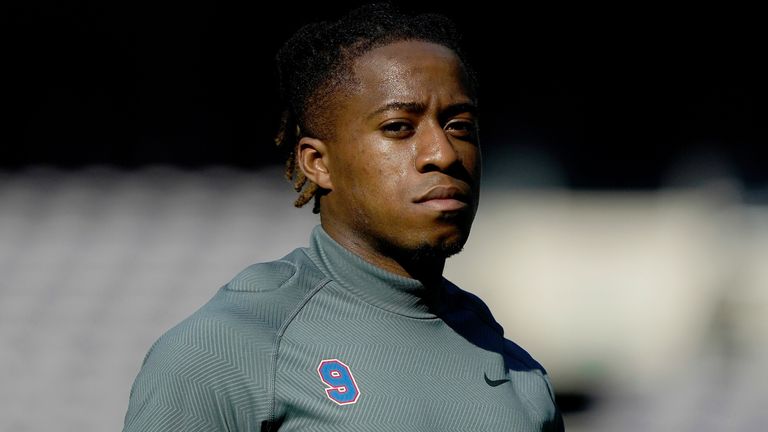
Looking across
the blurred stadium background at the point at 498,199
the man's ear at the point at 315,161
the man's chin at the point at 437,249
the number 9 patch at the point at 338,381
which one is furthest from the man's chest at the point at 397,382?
the blurred stadium background at the point at 498,199

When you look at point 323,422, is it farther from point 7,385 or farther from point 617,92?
point 617,92

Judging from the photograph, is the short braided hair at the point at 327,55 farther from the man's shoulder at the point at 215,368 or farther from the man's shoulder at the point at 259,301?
the man's shoulder at the point at 215,368

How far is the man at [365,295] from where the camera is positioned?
1.49 meters

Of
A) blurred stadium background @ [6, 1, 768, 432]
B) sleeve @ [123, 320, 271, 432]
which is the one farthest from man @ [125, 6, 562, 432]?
blurred stadium background @ [6, 1, 768, 432]

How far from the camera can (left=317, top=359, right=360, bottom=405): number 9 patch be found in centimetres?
154

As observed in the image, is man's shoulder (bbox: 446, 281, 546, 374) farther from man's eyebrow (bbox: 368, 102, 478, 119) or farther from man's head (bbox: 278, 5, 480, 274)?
man's eyebrow (bbox: 368, 102, 478, 119)

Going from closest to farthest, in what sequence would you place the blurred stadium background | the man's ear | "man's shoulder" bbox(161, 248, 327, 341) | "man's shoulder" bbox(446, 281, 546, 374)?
"man's shoulder" bbox(161, 248, 327, 341) < the man's ear < "man's shoulder" bbox(446, 281, 546, 374) < the blurred stadium background

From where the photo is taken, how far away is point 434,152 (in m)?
1.68

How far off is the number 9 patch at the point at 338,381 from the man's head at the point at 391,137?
0.22 m

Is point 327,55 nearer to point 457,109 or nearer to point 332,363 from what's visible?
point 457,109

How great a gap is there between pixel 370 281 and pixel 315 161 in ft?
0.73

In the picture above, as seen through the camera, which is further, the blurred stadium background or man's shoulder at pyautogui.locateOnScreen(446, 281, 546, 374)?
the blurred stadium background

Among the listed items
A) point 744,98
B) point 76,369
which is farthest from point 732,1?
point 76,369

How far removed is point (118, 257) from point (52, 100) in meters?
0.63
